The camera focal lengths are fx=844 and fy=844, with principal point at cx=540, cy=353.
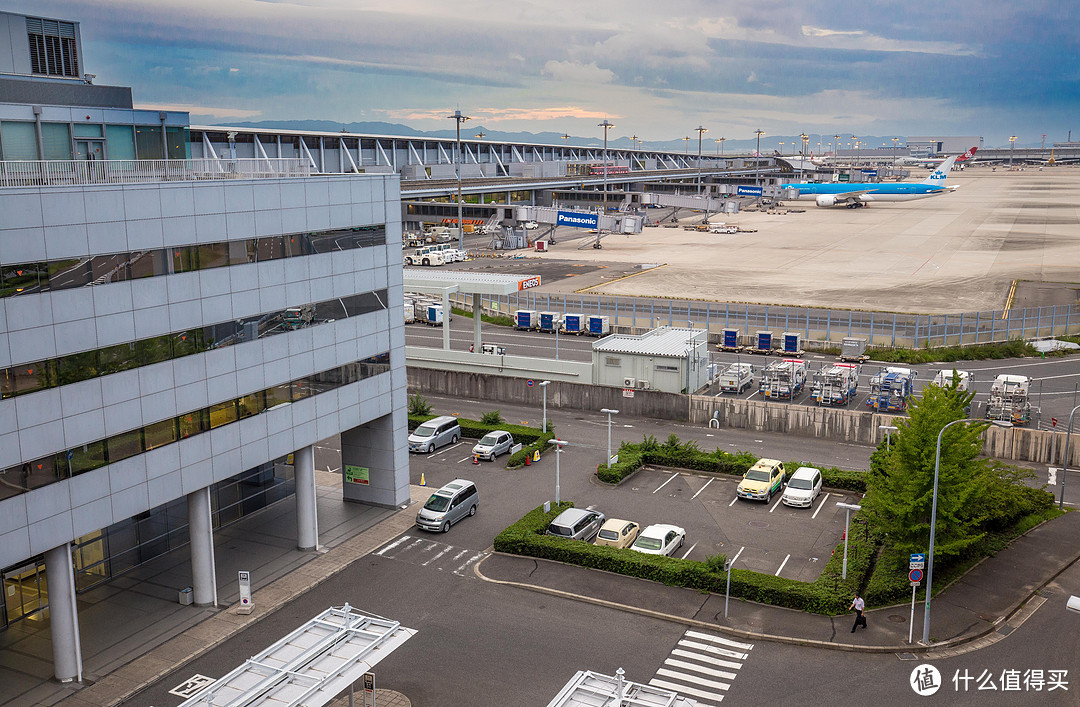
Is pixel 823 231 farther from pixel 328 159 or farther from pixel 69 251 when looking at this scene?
pixel 69 251

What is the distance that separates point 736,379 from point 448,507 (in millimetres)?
23856

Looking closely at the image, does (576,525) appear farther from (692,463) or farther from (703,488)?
(692,463)

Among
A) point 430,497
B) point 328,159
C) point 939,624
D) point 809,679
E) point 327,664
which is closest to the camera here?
point 327,664

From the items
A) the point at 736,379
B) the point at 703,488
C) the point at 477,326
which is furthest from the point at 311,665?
the point at 477,326

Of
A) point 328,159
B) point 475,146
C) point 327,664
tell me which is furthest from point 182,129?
point 475,146

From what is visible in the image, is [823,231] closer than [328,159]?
No

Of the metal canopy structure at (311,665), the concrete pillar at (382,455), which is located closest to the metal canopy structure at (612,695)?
the metal canopy structure at (311,665)

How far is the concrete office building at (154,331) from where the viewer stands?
22.4 meters

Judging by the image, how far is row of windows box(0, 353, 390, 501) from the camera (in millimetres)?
22375

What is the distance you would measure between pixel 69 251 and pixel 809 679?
927 inches

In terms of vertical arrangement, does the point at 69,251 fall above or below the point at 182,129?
below

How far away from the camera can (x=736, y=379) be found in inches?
2032

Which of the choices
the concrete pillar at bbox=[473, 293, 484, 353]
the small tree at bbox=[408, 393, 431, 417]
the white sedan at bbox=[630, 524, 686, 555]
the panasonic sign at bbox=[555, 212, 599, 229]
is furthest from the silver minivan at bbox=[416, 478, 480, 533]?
the panasonic sign at bbox=[555, 212, 599, 229]

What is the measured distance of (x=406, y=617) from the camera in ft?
90.5
